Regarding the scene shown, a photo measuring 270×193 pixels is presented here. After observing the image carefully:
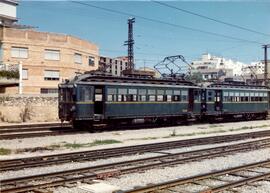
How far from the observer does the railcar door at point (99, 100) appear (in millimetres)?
24333

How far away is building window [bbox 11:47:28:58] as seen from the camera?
52.7 m

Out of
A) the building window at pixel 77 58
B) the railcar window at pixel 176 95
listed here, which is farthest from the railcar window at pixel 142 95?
the building window at pixel 77 58

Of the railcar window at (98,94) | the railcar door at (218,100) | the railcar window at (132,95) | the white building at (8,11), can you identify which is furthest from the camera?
the white building at (8,11)

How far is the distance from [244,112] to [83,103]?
726 inches

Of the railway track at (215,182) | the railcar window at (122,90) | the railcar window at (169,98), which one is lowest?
the railway track at (215,182)

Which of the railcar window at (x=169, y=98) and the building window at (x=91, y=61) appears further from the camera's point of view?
the building window at (x=91, y=61)

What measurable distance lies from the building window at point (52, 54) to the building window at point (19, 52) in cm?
272

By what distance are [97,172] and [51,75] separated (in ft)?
148

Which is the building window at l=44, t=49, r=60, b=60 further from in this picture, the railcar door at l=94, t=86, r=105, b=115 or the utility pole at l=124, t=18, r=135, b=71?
the railcar door at l=94, t=86, r=105, b=115

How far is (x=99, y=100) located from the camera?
24578mm

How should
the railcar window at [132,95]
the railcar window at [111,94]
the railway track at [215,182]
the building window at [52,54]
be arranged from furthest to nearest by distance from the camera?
1. the building window at [52,54]
2. the railcar window at [132,95]
3. the railcar window at [111,94]
4. the railway track at [215,182]

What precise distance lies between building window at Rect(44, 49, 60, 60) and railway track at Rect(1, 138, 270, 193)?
137 ft

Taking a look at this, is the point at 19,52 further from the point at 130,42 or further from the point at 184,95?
the point at 184,95

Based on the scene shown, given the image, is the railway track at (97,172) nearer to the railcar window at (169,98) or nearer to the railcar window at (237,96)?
the railcar window at (169,98)
